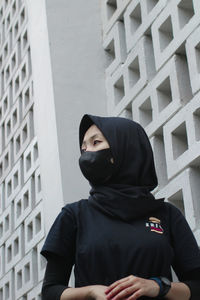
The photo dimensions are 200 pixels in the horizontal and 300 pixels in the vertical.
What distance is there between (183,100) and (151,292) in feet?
5.21

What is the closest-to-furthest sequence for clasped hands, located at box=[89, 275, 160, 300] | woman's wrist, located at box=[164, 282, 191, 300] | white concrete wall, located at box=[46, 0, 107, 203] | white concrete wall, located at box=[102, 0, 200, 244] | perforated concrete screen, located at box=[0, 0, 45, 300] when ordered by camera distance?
1. clasped hands, located at box=[89, 275, 160, 300]
2. woman's wrist, located at box=[164, 282, 191, 300]
3. white concrete wall, located at box=[102, 0, 200, 244]
4. white concrete wall, located at box=[46, 0, 107, 203]
5. perforated concrete screen, located at box=[0, 0, 45, 300]

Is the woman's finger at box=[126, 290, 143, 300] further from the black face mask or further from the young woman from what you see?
the black face mask

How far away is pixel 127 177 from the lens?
99.3 inches

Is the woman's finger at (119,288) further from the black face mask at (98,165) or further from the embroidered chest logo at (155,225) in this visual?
the black face mask at (98,165)

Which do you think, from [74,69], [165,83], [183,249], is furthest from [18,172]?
[183,249]

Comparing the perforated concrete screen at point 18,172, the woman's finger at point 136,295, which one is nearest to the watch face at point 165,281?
the woman's finger at point 136,295

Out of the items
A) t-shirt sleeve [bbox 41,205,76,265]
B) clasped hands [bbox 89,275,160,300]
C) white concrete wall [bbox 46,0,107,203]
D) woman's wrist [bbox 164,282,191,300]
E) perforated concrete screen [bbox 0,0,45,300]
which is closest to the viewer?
clasped hands [bbox 89,275,160,300]

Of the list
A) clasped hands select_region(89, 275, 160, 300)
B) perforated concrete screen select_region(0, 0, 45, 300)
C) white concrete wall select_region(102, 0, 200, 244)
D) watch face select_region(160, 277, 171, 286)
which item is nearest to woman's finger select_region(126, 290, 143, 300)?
clasped hands select_region(89, 275, 160, 300)

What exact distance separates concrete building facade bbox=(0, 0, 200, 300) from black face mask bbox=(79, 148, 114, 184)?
893mm

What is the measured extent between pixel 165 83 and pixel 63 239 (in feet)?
5.47

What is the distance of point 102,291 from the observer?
2.28 meters

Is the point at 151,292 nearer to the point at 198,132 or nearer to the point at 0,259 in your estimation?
the point at 198,132

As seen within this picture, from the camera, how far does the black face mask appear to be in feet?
8.32

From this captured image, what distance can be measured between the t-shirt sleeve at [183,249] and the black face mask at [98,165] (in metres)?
0.30
